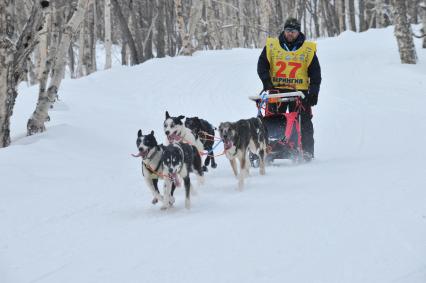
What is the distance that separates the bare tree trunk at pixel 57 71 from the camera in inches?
379

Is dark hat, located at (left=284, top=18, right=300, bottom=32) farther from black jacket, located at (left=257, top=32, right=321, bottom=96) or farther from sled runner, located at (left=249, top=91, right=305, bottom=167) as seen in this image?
sled runner, located at (left=249, top=91, right=305, bottom=167)

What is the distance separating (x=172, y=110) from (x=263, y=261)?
1090 centimetres

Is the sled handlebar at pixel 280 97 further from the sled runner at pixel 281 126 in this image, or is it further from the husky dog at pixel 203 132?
the husky dog at pixel 203 132

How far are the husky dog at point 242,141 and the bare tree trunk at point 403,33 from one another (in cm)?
1089

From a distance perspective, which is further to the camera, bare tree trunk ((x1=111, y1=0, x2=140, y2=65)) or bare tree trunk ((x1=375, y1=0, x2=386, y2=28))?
bare tree trunk ((x1=375, y1=0, x2=386, y2=28))

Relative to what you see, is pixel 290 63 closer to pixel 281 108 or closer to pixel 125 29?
pixel 281 108

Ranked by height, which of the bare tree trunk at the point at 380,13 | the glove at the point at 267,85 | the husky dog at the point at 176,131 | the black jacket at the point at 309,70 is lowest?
the husky dog at the point at 176,131

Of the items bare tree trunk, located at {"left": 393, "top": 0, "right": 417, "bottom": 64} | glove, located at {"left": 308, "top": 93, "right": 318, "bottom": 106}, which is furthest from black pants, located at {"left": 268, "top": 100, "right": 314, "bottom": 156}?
bare tree trunk, located at {"left": 393, "top": 0, "right": 417, "bottom": 64}

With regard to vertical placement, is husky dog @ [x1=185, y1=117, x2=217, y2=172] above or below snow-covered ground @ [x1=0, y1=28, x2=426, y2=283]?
above

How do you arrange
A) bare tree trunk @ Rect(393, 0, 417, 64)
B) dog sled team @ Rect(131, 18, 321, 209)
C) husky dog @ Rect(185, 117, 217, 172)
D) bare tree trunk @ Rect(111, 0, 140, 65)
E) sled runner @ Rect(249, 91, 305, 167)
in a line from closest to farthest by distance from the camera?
dog sled team @ Rect(131, 18, 321, 209) → husky dog @ Rect(185, 117, 217, 172) → sled runner @ Rect(249, 91, 305, 167) → bare tree trunk @ Rect(393, 0, 417, 64) → bare tree trunk @ Rect(111, 0, 140, 65)

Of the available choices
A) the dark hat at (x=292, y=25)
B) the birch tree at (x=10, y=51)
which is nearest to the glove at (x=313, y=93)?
the dark hat at (x=292, y=25)

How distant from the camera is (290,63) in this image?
29.6 feet

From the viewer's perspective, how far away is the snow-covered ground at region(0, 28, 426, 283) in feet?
14.1

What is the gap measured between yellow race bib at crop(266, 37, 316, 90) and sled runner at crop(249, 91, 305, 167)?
296 millimetres
